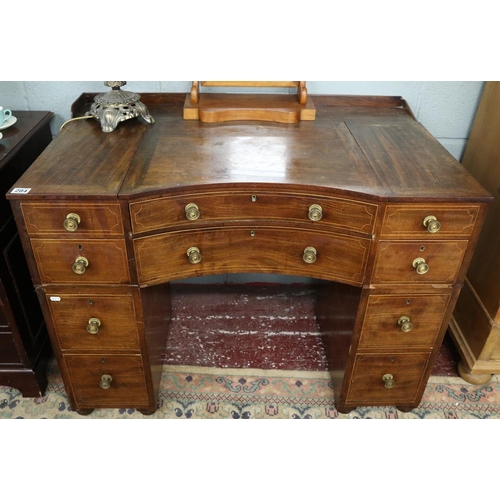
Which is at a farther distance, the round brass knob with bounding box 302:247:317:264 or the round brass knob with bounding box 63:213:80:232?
the round brass knob with bounding box 302:247:317:264

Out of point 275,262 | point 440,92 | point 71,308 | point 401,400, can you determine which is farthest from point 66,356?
point 440,92

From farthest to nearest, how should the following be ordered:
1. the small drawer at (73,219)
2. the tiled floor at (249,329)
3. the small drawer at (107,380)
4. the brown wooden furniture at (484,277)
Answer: the tiled floor at (249,329)
the brown wooden furniture at (484,277)
the small drawer at (107,380)
the small drawer at (73,219)

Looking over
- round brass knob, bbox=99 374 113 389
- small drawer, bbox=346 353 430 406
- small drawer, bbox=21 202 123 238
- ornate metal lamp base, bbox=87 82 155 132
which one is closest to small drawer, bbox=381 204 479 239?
small drawer, bbox=346 353 430 406

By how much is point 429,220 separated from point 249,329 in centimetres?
100

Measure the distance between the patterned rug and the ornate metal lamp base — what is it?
0.96m

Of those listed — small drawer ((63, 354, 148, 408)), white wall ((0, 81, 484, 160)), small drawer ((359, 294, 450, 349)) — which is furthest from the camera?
white wall ((0, 81, 484, 160))

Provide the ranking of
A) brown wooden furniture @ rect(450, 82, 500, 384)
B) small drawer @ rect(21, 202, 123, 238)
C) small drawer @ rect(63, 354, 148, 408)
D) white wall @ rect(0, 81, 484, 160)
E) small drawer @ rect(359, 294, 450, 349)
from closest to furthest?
1. small drawer @ rect(21, 202, 123, 238)
2. small drawer @ rect(359, 294, 450, 349)
3. small drawer @ rect(63, 354, 148, 408)
4. brown wooden furniture @ rect(450, 82, 500, 384)
5. white wall @ rect(0, 81, 484, 160)

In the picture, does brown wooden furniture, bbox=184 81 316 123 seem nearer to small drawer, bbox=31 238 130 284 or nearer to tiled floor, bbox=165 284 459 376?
small drawer, bbox=31 238 130 284

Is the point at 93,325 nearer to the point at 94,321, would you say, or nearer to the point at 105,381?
the point at 94,321

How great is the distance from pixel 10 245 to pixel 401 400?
1.42m

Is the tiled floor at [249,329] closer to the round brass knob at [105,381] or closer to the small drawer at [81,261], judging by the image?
the round brass knob at [105,381]

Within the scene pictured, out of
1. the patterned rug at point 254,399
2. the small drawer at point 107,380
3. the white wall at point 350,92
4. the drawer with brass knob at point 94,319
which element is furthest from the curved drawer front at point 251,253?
the white wall at point 350,92

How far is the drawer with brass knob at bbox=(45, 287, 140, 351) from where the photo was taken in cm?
138

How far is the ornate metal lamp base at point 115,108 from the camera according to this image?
4.87 ft
